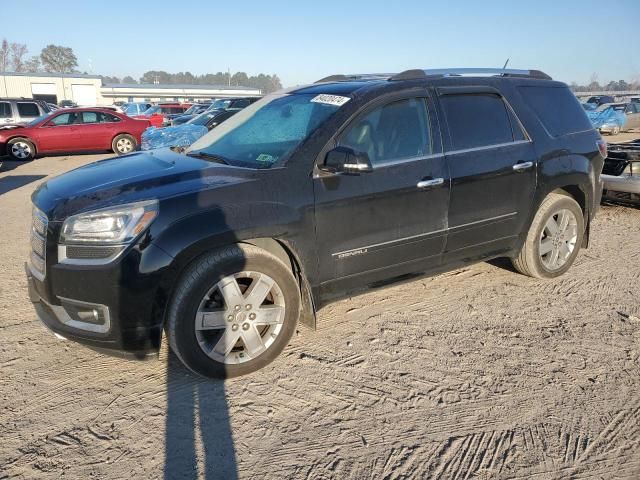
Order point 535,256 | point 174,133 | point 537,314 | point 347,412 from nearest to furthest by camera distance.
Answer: point 347,412, point 537,314, point 535,256, point 174,133

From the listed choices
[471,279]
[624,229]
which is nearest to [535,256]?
[471,279]

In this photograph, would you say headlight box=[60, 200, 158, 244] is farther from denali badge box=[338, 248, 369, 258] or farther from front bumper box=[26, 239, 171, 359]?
denali badge box=[338, 248, 369, 258]

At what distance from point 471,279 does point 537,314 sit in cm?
84

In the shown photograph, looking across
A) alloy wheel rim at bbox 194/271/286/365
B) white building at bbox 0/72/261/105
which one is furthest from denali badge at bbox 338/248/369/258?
white building at bbox 0/72/261/105

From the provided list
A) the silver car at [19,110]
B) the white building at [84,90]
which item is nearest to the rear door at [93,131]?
the silver car at [19,110]

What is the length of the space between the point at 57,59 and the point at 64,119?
99288mm

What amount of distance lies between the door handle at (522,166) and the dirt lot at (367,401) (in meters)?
1.15

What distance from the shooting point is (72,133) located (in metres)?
15.0

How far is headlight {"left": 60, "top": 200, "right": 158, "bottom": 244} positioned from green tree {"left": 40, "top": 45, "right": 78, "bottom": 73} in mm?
112155

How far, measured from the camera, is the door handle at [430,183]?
3527 millimetres

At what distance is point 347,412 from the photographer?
275 centimetres

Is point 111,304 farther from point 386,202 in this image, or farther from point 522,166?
point 522,166

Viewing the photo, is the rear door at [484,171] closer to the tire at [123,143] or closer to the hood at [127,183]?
the hood at [127,183]

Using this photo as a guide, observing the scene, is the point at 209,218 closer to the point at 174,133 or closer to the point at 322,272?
the point at 322,272
